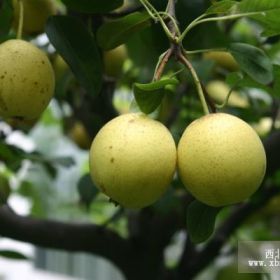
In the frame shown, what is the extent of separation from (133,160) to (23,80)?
17cm

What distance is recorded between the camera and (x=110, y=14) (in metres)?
0.88

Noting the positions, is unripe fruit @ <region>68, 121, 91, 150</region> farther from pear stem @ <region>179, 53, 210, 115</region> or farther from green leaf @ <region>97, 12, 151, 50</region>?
pear stem @ <region>179, 53, 210, 115</region>

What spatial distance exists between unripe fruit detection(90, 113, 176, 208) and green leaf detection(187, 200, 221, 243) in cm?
12

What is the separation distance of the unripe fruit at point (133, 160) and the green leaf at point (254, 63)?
0.41 feet

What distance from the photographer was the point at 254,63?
681 mm

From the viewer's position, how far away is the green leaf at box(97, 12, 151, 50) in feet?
2.45

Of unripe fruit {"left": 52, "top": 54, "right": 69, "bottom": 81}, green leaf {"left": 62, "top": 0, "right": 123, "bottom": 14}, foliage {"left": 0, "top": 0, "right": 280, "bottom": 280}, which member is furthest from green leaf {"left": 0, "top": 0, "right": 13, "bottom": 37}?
unripe fruit {"left": 52, "top": 54, "right": 69, "bottom": 81}

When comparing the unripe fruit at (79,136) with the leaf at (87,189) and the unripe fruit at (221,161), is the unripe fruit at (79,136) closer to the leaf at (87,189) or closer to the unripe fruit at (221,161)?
the leaf at (87,189)

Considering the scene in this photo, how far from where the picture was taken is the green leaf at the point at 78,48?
761mm

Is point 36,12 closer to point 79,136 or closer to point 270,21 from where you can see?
point 270,21

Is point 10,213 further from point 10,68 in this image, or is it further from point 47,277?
point 47,277

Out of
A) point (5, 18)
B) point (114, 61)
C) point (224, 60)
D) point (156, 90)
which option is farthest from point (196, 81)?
point (224, 60)

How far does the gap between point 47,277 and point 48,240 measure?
2.39 metres

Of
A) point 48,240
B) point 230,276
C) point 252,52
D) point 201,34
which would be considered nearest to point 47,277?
point 230,276
